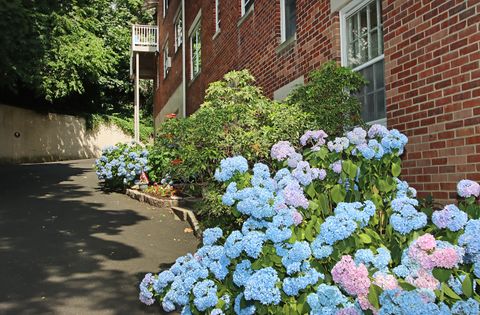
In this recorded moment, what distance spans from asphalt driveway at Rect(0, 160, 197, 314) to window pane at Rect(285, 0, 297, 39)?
3.79 meters

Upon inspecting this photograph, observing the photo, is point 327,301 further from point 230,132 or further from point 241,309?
point 230,132

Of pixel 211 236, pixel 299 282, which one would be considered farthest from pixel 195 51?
pixel 299 282

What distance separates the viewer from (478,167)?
13.6ft

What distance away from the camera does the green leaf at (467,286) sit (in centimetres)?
243

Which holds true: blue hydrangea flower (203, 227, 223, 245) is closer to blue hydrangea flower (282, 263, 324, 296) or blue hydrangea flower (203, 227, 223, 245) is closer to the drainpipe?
blue hydrangea flower (282, 263, 324, 296)

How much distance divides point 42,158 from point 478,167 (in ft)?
82.4

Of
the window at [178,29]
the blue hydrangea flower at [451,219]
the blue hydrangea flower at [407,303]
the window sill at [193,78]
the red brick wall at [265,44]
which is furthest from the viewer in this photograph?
the window at [178,29]

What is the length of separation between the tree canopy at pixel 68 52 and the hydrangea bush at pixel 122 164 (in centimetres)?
311

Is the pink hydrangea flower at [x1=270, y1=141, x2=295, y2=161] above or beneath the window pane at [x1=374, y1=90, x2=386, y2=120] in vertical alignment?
beneath

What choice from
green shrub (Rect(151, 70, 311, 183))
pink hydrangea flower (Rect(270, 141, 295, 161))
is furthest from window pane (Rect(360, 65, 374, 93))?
pink hydrangea flower (Rect(270, 141, 295, 161))

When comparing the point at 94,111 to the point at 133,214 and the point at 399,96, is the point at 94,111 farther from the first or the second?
the point at 399,96

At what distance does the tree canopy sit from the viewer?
10984 mm

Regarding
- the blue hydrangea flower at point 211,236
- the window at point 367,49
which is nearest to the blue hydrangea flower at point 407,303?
the blue hydrangea flower at point 211,236

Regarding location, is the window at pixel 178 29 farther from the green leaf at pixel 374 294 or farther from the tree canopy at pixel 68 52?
the green leaf at pixel 374 294
